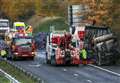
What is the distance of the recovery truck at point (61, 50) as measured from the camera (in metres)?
38.9

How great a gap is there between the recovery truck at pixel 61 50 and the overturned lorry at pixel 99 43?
3.79 ft

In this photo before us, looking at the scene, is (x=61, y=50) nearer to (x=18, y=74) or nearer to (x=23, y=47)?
(x=23, y=47)

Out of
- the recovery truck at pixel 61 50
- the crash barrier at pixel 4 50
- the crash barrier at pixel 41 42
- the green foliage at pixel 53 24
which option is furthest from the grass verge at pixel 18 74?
the green foliage at pixel 53 24

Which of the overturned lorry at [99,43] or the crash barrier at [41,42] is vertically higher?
the overturned lorry at [99,43]

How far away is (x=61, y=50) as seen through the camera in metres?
39.1

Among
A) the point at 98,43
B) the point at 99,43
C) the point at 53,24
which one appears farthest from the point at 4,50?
the point at 53,24

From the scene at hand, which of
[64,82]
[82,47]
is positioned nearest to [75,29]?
[82,47]

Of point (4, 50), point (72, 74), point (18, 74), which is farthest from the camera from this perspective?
point (4, 50)

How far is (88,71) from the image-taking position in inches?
1379

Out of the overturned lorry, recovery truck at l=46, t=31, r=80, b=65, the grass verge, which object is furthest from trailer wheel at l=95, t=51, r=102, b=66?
the grass verge

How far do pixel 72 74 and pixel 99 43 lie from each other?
24.4ft

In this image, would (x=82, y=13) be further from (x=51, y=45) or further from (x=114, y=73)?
(x=114, y=73)

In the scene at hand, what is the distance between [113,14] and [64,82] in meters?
16.0

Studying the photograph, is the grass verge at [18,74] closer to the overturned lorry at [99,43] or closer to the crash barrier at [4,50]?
the overturned lorry at [99,43]
